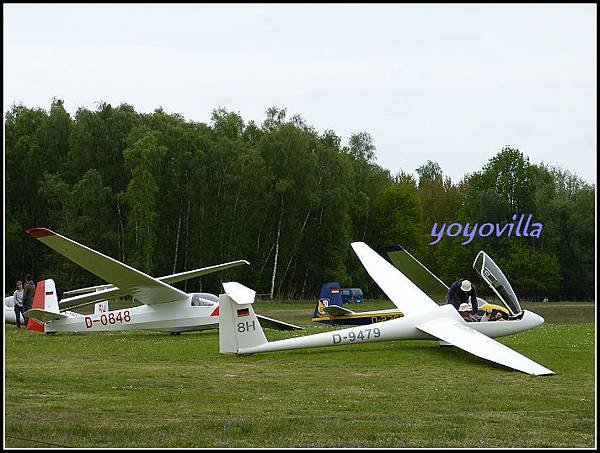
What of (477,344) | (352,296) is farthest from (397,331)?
(352,296)

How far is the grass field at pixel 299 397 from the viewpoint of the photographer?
712 cm

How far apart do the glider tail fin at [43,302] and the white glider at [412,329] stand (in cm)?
704

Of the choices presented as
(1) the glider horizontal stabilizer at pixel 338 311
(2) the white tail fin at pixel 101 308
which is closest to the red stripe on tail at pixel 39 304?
(2) the white tail fin at pixel 101 308

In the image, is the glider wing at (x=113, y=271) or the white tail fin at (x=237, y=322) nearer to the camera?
the white tail fin at (x=237, y=322)

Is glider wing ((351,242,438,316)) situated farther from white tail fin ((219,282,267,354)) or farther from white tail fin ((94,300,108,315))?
white tail fin ((94,300,108,315))

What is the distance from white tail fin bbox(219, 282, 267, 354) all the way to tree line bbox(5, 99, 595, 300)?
29.3 meters

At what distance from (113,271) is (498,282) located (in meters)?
7.52

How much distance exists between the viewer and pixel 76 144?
44562 millimetres

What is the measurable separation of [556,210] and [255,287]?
2093 cm

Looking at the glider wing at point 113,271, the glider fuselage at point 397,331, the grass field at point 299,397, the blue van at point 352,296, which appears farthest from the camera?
the blue van at point 352,296

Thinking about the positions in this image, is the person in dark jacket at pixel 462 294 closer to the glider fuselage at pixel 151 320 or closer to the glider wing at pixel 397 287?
the glider wing at pixel 397 287

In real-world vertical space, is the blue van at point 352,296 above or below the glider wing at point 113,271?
below

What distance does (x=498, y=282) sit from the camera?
557 inches

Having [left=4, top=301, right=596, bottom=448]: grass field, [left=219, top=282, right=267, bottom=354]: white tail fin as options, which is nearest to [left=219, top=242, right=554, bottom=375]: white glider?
[left=219, top=282, right=267, bottom=354]: white tail fin
